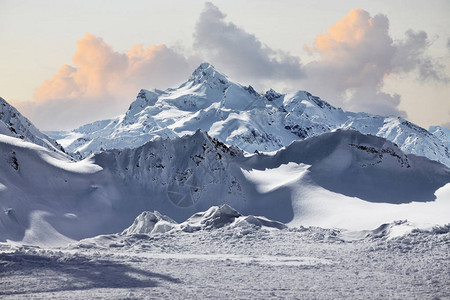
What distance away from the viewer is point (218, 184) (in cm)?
9112

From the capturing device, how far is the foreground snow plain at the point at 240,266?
1483 inches

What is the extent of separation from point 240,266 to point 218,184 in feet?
149

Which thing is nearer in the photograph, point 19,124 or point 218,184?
point 218,184

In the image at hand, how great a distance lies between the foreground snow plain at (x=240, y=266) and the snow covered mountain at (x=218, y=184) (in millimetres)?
18067

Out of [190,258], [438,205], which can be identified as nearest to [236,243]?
[190,258]

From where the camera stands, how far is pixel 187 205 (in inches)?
3474

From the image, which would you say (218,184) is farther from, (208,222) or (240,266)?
(240,266)

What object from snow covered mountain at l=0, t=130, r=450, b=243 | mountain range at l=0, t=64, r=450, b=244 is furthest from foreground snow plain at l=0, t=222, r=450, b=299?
snow covered mountain at l=0, t=130, r=450, b=243

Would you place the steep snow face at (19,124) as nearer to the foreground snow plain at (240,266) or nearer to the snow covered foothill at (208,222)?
the snow covered foothill at (208,222)

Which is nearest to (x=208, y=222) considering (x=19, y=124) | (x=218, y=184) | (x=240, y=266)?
(x=240, y=266)

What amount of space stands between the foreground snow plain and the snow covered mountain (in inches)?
711

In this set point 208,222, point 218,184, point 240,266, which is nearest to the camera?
point 240,266

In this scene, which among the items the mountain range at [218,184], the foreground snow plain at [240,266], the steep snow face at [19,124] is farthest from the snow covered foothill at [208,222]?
the steep snow face at [19,124]

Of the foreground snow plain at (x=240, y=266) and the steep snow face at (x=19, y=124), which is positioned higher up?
the steep snow face at (x=19, y=124)
